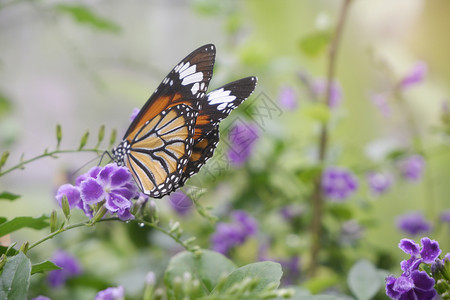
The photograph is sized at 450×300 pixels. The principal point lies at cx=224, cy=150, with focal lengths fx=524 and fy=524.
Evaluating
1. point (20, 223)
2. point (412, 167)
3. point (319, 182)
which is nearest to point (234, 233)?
point (319, 182)

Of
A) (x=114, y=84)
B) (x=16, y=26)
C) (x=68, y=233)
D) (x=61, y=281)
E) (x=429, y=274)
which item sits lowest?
(x=429, y=274)

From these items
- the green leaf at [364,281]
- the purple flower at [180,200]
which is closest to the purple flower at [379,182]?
the green leaf at [364,281]

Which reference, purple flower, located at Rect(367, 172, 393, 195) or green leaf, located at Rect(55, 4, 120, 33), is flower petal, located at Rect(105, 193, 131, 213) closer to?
green leaf, located at Rect(55, 4, 120, 33)

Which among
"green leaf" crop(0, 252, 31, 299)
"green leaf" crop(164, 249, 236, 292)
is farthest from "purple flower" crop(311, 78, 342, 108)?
"green leaf" crop(0, 252, 31, 299)

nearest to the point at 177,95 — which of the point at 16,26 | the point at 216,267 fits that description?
the point at 216,267

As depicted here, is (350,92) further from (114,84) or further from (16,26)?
(16,26)
